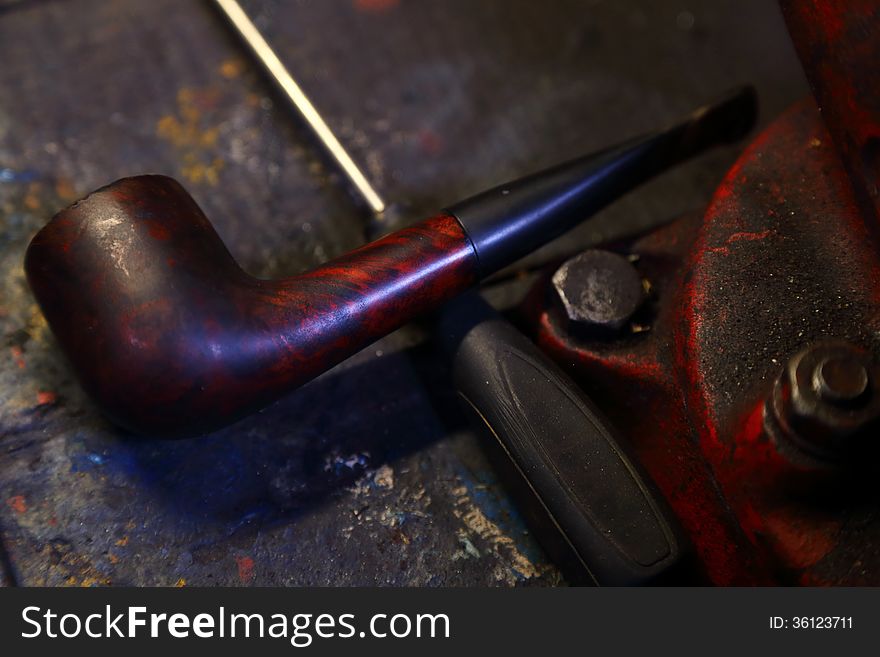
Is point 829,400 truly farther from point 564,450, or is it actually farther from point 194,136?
point 194,136

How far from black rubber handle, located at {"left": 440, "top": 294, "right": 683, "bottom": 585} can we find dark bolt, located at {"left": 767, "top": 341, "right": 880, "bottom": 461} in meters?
0.14

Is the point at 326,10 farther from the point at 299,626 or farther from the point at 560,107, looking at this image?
the point at 299,626

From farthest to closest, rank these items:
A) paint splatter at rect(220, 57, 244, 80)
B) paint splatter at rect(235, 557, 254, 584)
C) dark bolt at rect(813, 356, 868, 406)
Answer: paint splatter at rect(220, 57, 244, 80) → paint splatter at rect(235, 557, 254, 584) → dark bolt at rect(813, 356, 868, 406)

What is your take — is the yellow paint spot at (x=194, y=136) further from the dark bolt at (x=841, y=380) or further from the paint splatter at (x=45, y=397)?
the dark bolt at (x=841, y=380)

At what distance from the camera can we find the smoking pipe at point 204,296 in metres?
0.63

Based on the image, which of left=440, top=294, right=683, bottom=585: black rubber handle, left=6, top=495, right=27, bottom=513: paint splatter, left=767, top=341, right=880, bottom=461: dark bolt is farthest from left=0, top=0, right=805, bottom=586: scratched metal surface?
left=767, top=341, right=880, bottom=461: dark bolt

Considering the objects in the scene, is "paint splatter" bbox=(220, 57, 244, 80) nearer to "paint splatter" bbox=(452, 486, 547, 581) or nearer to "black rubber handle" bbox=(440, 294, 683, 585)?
"black rubber handle" bbox=(440, 294, 683, 585)

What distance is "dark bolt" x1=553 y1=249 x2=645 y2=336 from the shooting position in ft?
2.59

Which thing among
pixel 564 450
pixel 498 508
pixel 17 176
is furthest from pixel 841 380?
pixel 17 176

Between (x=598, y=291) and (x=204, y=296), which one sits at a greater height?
(x=204, y=296)

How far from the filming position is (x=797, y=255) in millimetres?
720

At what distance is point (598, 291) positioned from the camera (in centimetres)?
80

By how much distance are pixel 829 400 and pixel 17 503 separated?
720 millimetres

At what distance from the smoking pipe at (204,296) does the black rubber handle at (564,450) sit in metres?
0.07
